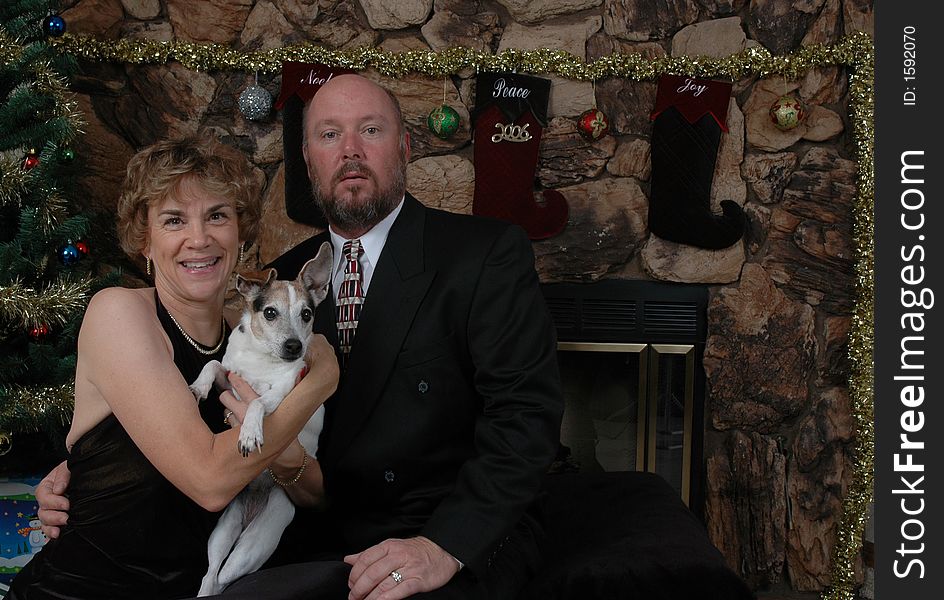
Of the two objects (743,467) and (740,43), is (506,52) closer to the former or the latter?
(740,43)

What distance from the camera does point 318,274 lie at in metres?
1.78

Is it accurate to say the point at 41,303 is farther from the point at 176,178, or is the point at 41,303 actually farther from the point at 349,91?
the point at 349,91

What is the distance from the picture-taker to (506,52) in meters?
3.36

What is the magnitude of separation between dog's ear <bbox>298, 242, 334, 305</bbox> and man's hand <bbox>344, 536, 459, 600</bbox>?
0.55 m

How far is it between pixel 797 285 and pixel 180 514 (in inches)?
107

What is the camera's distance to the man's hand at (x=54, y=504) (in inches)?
67.1

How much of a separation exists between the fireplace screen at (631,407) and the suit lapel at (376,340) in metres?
1.68

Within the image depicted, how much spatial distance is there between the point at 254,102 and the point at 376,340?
1.81 m

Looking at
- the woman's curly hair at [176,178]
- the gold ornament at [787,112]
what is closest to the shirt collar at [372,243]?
the woman's curly hair at [176,178]

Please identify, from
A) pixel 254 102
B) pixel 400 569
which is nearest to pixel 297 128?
pixel 254 102

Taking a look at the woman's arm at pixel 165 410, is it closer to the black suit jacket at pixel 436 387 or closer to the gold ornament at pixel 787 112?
the black suit jacket at pixel 436 387

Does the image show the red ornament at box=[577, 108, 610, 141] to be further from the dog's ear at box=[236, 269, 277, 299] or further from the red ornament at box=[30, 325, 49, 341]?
the red ornament at box=[30, 325, 49, 341]

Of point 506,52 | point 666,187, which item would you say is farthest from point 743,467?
point 506,52

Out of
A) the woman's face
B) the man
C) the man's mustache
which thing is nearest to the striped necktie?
the man
